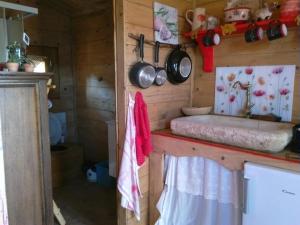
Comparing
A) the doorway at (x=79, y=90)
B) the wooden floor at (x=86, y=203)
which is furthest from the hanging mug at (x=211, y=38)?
the wooden floor at (x=86, y=203)

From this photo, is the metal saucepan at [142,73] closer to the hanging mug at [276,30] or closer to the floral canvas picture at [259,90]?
the floral canvas picture at [259,90]

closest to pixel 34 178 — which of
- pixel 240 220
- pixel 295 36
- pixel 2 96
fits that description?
pixel 2 96

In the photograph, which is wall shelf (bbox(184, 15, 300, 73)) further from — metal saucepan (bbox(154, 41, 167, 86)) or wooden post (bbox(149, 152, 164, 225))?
wooden post (bbox(149, 152, 164, 225))

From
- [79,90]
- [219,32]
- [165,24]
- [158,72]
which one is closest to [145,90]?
[158,72]

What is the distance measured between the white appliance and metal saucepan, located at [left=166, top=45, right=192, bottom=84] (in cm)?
92

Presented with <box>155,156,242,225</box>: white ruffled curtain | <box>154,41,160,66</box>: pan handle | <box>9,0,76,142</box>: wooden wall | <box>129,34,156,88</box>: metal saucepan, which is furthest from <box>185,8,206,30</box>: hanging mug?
<box>9,0,76,142</box>: wooden wall

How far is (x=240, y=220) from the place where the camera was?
60.2 inches

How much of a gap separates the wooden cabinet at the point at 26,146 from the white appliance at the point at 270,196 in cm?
125

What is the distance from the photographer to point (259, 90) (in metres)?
1.91

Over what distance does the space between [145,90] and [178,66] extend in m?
0.37

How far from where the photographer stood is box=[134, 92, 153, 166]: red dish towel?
1.74 metres

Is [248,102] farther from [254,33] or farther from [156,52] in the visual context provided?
[156,52]

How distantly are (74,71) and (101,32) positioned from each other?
73 centimetres

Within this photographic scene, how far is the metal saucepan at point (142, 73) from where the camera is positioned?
1.72 m
